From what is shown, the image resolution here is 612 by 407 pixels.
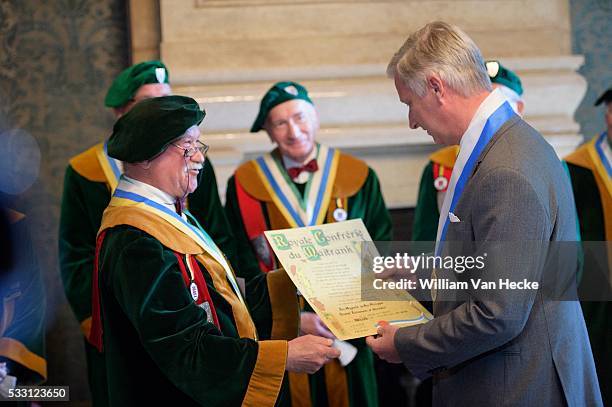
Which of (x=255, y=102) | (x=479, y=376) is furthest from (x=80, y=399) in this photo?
(x=479, y=376)

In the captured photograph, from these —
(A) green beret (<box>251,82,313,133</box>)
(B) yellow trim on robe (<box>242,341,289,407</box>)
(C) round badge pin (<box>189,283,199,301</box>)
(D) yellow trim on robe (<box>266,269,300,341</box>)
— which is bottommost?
(B) yellow trim on robe (<box>242,341,289,407</box>)

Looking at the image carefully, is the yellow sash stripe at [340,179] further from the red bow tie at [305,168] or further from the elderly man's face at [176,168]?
the elderly man's face at [176,168]

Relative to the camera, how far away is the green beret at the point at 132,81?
3408 mm

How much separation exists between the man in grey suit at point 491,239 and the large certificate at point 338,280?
0.37ft

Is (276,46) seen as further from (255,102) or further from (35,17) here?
(35,17)

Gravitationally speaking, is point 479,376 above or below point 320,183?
below

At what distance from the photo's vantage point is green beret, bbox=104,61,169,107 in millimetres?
3408

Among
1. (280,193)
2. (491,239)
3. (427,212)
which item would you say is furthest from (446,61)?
(427,212)

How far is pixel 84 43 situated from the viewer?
177 inches

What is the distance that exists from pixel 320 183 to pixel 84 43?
→ 169 centimetres

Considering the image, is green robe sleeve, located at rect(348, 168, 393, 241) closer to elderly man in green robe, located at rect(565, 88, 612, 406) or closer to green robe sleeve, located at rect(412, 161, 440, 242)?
green robe sleeve, located at rect(412, 161, 440, 242)

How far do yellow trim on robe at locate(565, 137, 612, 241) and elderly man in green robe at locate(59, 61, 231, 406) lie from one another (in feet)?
5.40

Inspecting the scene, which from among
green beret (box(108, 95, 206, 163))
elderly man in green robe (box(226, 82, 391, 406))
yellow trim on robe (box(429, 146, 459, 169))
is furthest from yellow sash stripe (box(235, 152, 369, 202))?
green beret (box(108, 95, 206, 163))

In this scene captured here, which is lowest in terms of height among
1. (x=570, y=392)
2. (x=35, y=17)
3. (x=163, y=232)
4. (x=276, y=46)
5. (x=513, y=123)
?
(x=570, y=392)
